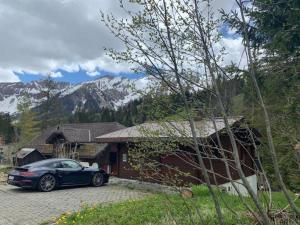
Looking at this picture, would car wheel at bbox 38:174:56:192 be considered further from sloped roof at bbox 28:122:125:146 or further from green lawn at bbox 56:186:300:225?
sloped roof at bbox 28:122:125:146

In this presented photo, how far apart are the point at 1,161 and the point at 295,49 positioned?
40.5m

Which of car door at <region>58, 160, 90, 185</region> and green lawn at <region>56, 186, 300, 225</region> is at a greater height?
car door at <region>58, 160, 90, 185</region>

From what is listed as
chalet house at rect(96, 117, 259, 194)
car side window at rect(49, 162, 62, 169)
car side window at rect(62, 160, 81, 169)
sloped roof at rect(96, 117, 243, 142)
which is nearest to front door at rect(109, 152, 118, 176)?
car side window at rect(62, 160, 81, 169)

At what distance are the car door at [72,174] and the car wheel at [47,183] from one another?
1.50 feet

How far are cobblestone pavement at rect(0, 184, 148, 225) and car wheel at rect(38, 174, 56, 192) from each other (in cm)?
32

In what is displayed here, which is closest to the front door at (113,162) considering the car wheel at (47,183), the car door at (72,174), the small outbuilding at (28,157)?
the car door at (72,174)

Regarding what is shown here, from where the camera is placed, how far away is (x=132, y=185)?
18734 millimetres

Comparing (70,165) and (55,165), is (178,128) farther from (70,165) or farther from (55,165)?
(70,165)

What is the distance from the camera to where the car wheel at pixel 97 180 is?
18.0 meters

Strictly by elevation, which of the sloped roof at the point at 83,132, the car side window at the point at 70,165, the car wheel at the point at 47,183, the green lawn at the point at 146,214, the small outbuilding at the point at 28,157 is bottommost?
the green lawn at the point at 146,214

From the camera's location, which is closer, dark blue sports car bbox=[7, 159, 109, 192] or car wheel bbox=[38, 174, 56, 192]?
dark blue sports car bbox=[7, 159, 109, 192]

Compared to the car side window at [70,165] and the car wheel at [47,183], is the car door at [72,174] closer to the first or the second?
the car side window at [70,165]

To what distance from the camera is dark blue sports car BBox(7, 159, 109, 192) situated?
15719 mm

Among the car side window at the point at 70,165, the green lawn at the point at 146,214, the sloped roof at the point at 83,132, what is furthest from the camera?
the sloped roof at the point at 83,132
